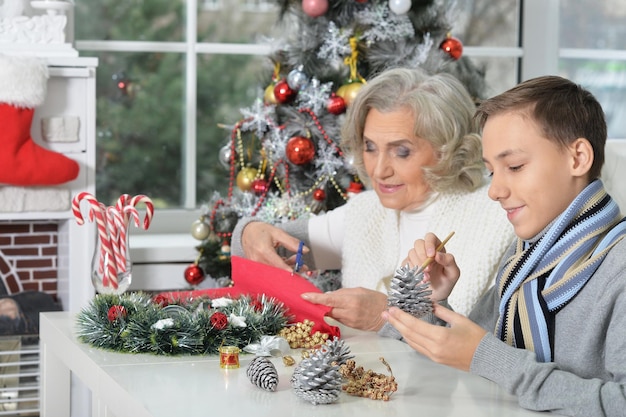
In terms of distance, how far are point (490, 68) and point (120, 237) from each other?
2390 mm

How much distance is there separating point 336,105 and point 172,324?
4.83ft

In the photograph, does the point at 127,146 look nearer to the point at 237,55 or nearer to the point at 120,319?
the point at 237,55

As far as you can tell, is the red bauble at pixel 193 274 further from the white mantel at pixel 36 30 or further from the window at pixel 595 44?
the window at pixel 595 44

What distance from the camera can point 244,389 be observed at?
1.56m

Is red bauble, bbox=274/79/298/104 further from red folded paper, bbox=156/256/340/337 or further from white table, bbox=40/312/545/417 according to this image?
white table, bbox=40/312/545/417

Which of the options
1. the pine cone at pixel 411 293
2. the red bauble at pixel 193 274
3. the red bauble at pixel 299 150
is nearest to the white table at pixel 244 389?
the pine cone at pixel 411 293

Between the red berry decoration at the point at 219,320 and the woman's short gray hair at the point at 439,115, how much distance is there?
32.9 inches

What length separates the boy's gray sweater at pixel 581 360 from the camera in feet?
4.70

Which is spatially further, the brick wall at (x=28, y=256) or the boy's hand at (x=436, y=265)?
the brick wall at (x=28, y=256)

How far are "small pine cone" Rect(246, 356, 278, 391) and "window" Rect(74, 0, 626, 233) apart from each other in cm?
220

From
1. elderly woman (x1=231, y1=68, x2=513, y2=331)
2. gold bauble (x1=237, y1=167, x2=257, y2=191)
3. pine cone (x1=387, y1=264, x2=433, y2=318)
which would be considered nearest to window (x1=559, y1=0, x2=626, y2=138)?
gold bauble (x1=237, y1=167, x2=257, y2=191)

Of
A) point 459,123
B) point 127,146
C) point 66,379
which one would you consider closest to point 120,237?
point 66,379

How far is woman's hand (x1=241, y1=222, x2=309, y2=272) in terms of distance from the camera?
101 inches

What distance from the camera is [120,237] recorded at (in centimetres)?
228
